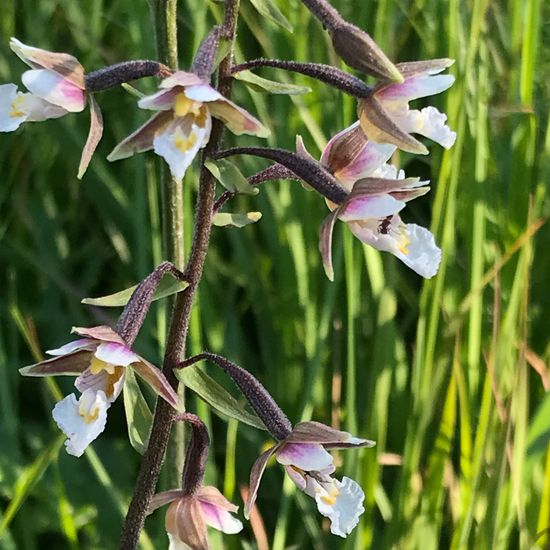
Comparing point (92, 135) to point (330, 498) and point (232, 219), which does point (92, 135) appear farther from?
point (330, 498)

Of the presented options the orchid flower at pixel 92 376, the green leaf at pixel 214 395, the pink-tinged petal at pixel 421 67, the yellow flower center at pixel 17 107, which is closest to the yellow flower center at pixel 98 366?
the orchid flower at pixel 92 376

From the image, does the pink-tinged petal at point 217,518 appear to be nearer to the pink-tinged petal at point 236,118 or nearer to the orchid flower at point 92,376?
the orchid flower at point 92,376

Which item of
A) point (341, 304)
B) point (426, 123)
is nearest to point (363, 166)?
point (426, 123)

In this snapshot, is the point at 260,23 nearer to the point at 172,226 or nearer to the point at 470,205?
the point at 470,205

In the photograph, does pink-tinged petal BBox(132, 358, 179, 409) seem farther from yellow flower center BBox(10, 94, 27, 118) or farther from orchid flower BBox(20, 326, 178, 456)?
yellow flower center BBox(10, 94, 27, 118)

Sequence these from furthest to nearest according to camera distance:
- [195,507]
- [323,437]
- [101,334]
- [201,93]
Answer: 1. [195,507]
2. [323,437]
3. [101,334]
4. [201,93]

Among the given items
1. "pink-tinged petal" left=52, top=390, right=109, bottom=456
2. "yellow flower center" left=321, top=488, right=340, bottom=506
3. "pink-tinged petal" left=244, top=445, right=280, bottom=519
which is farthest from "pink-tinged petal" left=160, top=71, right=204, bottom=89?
"yellow flower center" left=321, top=488, right=340, bottom=506
